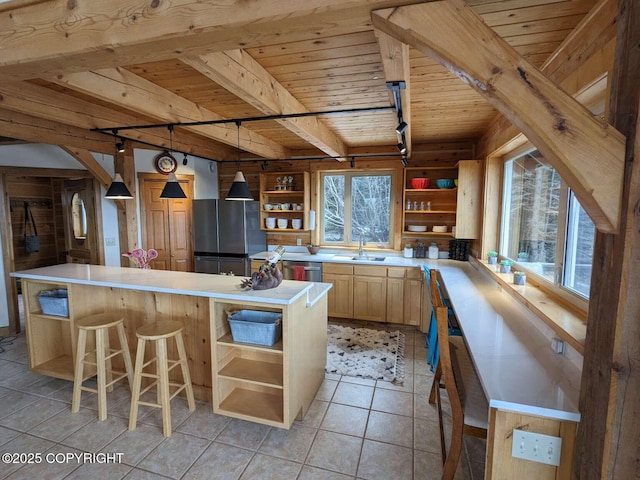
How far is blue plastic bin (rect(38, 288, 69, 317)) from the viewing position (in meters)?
2.72

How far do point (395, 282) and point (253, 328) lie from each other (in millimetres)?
2421

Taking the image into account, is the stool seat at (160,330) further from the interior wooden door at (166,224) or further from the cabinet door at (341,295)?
the interior wooden door at (166,224)

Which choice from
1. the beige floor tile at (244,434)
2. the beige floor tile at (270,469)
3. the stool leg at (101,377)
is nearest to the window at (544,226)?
the beige floor tile at (270,469)

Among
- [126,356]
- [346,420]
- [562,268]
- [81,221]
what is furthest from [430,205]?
[81,221]

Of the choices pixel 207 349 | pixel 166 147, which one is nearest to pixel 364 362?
pixel 207 349

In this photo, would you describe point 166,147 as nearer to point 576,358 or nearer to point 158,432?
point 158,432

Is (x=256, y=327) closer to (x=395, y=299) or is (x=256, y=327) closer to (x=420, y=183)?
(x=395, y=299)

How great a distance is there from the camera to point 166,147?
3965 millimetres

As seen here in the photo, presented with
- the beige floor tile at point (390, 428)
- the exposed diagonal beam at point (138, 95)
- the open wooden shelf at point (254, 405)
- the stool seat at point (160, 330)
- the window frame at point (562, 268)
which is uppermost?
the exposed diagonal beam at point (138, 95)

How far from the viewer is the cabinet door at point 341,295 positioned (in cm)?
435

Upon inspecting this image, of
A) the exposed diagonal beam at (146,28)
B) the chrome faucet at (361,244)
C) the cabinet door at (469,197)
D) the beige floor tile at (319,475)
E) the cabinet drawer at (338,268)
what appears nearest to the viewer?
the exposed diagonal beam at (146,28)

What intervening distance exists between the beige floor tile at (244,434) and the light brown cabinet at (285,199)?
10.1ft

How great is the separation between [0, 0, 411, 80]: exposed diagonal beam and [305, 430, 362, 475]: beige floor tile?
7.41 feet

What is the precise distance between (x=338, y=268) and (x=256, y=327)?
234 centimetres
